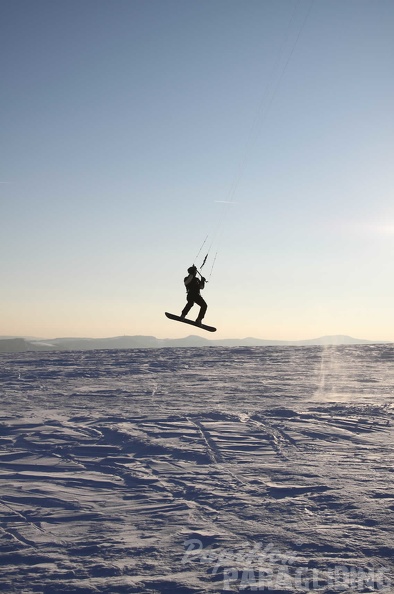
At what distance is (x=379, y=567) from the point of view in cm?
509

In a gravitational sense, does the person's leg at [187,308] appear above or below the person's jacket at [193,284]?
below

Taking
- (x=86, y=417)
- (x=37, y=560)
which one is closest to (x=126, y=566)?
(x=37, y=560)

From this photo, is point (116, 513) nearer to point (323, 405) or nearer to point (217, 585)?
point (217, 585)

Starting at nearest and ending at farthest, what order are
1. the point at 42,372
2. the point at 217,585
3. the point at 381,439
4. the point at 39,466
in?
1. the point at 217,585
2. the point at 39,466
3. the point at 381,439
4. the point at 42,372

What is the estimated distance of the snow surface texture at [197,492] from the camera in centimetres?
507

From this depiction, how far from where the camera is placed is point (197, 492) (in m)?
7.20

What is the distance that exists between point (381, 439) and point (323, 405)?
352cm

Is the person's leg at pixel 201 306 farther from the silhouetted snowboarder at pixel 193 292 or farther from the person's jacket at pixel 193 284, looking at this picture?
the person's jacket at pixel 193 284

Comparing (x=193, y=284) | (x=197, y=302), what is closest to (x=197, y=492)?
(x=193, y=284)

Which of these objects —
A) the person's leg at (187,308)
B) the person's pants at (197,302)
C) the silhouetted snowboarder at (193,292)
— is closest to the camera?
the silhouetted snowboarder at (193,292)

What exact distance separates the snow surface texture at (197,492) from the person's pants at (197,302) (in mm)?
2428

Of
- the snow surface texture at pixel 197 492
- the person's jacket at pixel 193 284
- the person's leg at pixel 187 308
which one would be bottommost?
the snow surface texture at pixel 197 492

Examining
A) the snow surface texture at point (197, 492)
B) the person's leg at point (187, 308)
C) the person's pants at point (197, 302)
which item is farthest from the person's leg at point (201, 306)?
the snow surface texture at point (197, 492)

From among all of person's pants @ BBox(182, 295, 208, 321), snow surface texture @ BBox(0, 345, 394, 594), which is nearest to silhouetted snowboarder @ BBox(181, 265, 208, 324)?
person's pants @ BBox(182, 295, 208, 321)
